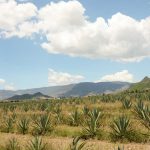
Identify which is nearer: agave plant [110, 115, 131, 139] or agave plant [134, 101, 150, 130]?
agave plant [110, 115, 131, 139]

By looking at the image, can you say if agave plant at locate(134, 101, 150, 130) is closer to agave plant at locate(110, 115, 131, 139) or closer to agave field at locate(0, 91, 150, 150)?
agave field at locate(0, 91, 150, 150)

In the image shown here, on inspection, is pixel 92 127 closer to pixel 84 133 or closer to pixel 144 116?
pixel 84 133

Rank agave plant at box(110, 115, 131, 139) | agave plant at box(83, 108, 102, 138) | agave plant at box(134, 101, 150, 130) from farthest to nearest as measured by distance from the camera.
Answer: agave plant at box(134, 101, 150, 130) < agave plant at box(83, 108, 102, 138) < agave plant at box(110, 115, 131, 139)

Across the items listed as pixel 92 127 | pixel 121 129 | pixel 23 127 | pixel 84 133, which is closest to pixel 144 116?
pixel 121 129

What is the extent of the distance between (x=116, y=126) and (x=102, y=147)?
128 inches

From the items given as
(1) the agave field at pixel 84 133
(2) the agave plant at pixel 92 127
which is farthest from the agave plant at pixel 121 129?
(2) the agave plant at pixel 92 127

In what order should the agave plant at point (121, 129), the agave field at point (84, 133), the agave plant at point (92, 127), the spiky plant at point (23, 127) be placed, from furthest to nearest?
the spiky plant at point (23, 127) → the agave plant at point (92, 127) → the agave plant at point (121, 129) → the agave field at point (84, 133)

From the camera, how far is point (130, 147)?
14.6 m

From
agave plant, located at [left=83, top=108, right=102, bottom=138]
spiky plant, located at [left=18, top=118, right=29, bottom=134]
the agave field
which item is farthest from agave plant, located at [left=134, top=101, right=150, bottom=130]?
spiky plant, located at [left=18, top=118, right=29, bottom=134]

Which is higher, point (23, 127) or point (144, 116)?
point (144, 116)

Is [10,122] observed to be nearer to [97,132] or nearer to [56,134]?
[56,134]

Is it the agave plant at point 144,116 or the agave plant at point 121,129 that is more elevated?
the agave plant at point 144,116

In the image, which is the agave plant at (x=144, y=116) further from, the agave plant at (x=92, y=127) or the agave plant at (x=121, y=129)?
the agave plant at (x=92, y=127)

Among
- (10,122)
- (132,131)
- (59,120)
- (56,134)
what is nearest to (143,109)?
(132,131)
